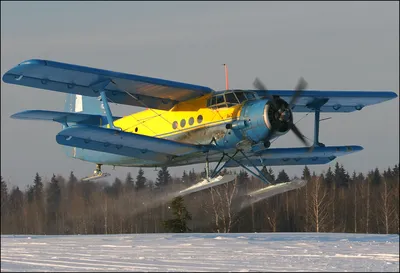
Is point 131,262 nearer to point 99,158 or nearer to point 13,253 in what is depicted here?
point 13,253

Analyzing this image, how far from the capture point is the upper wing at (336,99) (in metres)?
29.0

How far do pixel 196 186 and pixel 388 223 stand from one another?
39.6 meters

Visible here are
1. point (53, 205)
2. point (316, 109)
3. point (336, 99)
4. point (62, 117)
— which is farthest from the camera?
point (53, 205)

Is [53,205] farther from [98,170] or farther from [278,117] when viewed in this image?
[278,117]

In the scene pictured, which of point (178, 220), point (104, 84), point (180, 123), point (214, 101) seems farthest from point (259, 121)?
point (178, 220)

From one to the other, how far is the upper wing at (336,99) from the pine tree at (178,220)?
1527 centimetres

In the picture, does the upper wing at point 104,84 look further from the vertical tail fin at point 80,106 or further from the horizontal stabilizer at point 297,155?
the vertical tail fin at point 80,106

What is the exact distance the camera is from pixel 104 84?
25844mm

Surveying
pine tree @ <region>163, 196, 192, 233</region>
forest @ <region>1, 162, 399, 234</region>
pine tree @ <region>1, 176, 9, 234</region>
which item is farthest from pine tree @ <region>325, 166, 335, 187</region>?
pine tree @ <region>1, 176, 9, 234</region>

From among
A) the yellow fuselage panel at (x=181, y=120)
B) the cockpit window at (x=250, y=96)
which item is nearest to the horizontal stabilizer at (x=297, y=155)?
the yellow fuselage panel at (x=181, y=120)

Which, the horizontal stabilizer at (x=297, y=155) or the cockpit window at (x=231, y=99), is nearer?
the cockpit window at (x=231, y=99)

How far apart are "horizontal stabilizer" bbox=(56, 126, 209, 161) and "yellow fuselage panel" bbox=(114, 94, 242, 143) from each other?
60cm

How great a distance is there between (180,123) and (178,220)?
19419 mm

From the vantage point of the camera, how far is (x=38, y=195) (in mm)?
37625
